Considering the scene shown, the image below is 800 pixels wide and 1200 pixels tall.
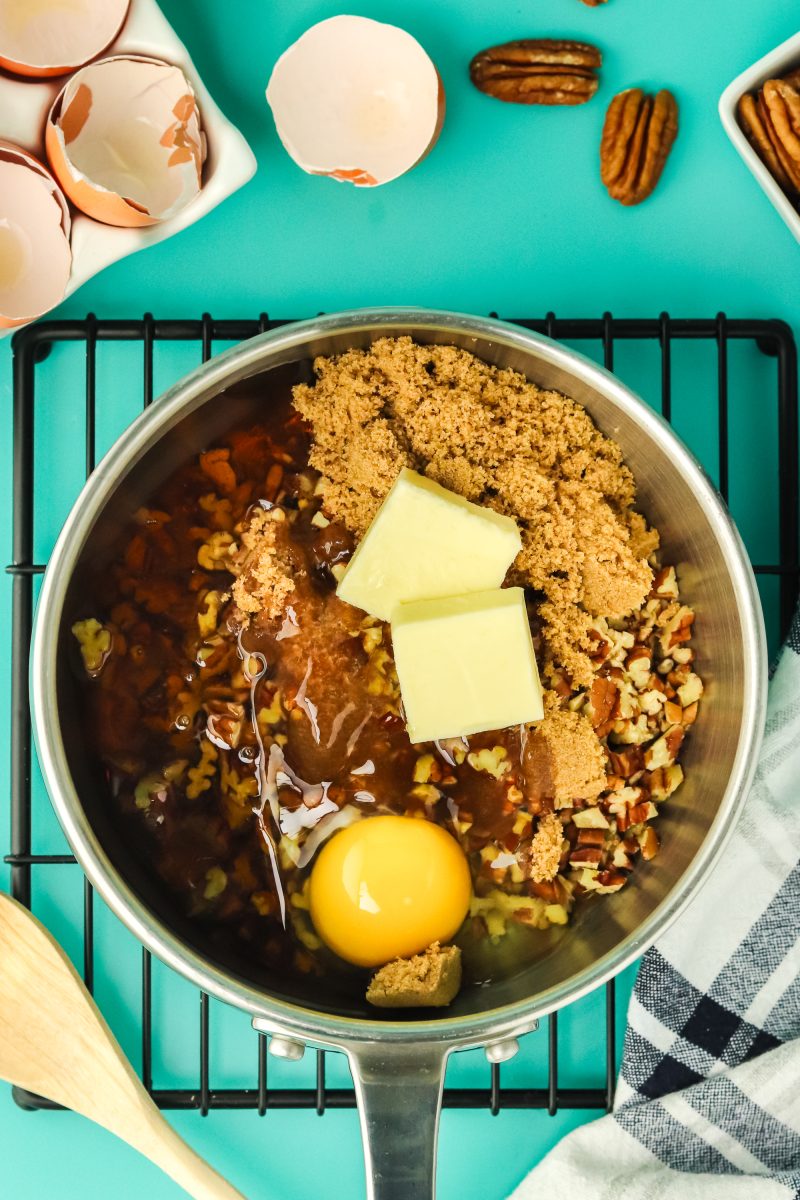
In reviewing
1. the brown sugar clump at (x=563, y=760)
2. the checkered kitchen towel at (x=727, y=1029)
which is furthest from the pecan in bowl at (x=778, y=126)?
the brown sugar clump at (x=563, y=760)

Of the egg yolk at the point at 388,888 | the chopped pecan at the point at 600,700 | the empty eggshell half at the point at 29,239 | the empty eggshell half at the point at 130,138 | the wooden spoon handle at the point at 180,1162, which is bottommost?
the wooden spoon handle at the point at 180,1162

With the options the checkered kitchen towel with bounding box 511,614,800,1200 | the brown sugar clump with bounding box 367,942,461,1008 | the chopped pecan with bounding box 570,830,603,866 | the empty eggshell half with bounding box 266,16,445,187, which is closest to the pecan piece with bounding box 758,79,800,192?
the empty eggshell half with bounding box 266,16,445,187

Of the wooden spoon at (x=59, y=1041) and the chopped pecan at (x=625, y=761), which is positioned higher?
the chopped pecan at (x=625, y=761)

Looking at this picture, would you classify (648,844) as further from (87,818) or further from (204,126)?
(204,126)

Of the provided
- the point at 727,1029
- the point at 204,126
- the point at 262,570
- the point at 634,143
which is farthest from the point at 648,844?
the point at 204,126

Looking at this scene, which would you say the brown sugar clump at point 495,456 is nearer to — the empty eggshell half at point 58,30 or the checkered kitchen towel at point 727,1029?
the checkered kitchen towel at point 727,1029

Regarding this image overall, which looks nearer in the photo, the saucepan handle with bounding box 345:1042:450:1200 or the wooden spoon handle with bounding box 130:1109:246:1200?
the saucepan handle with bounding box 345:1042:450:1200

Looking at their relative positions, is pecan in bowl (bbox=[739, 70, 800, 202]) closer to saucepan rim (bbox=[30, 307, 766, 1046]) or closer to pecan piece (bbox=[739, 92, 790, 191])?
pecan piece (bbox=[739, 92, 790, 191])
